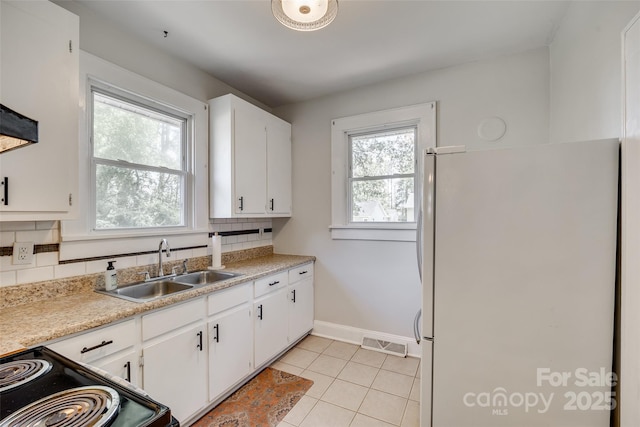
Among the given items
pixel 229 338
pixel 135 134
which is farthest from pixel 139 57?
pixel 229 338

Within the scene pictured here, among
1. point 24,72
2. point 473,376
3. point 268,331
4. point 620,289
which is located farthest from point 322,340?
point 24,72

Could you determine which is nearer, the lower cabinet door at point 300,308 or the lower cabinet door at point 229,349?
the lower cabinet door at point 229,349

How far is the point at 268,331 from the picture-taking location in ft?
7.96

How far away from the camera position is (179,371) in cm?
170

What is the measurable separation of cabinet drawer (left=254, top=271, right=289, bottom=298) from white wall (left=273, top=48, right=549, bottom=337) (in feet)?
1.97

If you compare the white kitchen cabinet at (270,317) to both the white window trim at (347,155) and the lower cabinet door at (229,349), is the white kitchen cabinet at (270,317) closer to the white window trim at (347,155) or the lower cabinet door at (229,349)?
the lower cabinet door at (229,349)

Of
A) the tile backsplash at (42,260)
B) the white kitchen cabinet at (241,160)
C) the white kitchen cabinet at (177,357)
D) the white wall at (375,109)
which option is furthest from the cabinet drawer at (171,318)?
the white wall at (375,109)

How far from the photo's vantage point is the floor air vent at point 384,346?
8.82ft

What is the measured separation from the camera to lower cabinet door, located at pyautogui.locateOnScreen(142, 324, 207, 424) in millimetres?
1566

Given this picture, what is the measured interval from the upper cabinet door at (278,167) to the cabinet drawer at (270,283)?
2.25 feet

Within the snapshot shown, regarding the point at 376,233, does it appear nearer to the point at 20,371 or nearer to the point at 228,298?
the point at 228,298

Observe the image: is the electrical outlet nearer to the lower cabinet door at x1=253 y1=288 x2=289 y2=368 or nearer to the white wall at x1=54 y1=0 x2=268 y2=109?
the white wall at x1=54 y1=0 x2=268 y2=109

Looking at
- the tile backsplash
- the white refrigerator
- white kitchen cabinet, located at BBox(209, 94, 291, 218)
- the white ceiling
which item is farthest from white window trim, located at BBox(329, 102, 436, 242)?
the tile backsplash

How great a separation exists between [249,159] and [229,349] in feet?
5.23
